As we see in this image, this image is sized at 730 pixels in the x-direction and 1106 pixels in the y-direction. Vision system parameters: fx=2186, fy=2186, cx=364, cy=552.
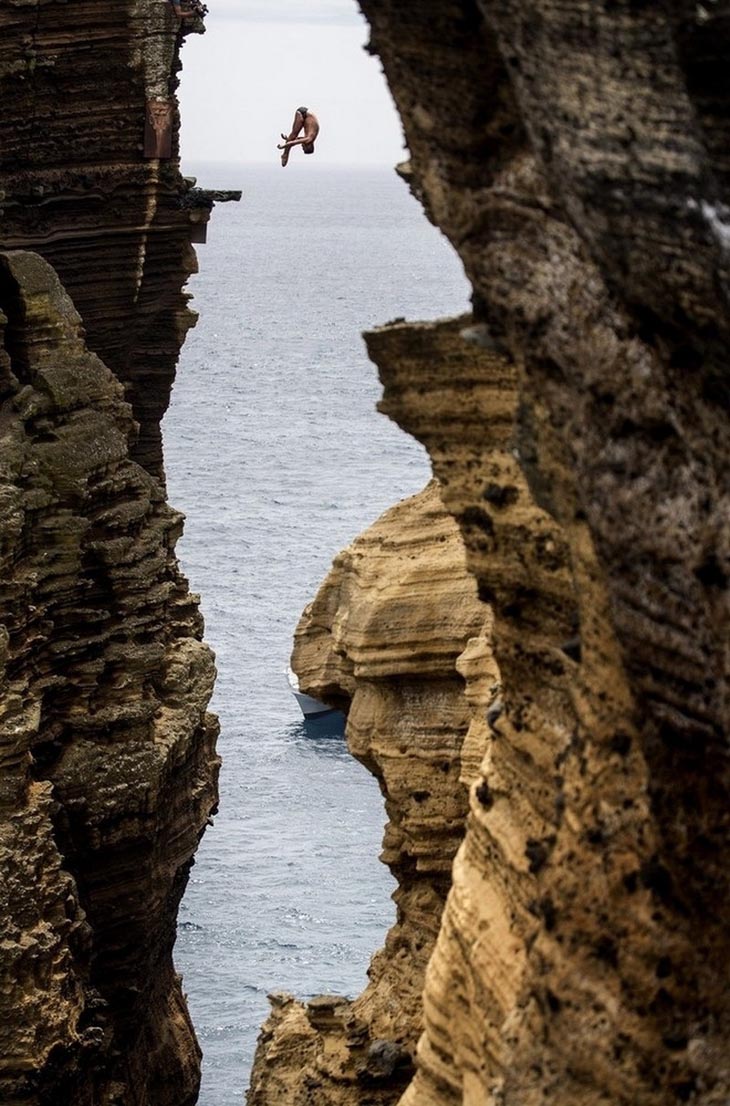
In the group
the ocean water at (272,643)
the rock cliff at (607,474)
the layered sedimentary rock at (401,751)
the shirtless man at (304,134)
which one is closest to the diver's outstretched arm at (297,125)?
the shirtless man at (304,134)

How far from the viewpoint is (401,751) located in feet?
74.6

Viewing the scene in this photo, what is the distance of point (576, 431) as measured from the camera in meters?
10.4

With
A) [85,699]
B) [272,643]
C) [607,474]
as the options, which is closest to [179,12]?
[85,699]

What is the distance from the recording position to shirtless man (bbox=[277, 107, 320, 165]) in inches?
1228

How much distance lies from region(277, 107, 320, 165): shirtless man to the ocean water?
14246 millimetres

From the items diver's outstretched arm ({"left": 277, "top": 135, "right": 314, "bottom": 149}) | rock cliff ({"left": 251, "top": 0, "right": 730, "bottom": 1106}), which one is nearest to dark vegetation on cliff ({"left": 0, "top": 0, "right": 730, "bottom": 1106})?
rock cliff ({"left": 251, "top": 0, "right": 730, "bottom": 1106})

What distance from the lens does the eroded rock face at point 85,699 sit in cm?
2455

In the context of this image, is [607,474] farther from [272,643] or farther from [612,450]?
[272,643]

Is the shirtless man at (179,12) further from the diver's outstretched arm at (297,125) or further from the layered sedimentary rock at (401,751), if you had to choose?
the layered sedimentary rock at (401,751)

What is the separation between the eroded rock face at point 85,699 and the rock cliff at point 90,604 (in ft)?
0.10

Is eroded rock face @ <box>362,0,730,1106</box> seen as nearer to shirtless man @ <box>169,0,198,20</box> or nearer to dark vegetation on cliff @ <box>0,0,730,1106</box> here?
dark vegetation on cliff @ <box>0,0,730,1106</box>

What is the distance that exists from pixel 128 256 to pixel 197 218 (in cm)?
155

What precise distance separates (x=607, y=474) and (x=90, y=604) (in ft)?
59.3

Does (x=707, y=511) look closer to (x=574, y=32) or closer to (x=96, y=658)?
(x=574, y=32)
